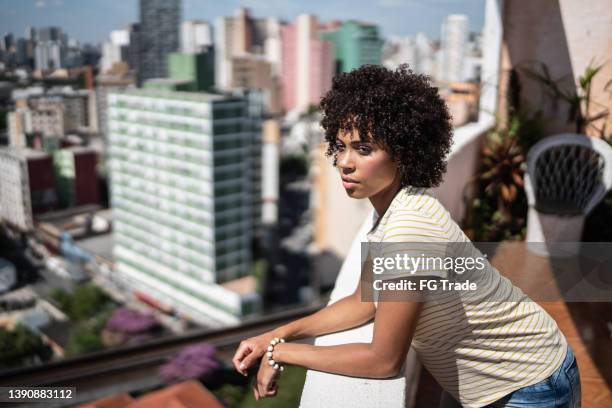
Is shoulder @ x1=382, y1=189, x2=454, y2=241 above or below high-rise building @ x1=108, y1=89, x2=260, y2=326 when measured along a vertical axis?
above

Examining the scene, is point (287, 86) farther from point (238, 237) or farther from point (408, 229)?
point (408, 229)

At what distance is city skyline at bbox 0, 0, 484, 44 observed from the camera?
2036 inches

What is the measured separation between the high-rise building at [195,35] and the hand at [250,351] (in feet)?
212

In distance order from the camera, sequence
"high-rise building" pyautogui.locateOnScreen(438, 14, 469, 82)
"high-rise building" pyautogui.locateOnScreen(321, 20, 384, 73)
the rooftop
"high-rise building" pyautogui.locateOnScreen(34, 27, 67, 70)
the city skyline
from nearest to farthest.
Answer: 1. the rooftop
2. "high-rise building" pyautogui.locateOnScreen(34, 27, 67, 70)
3. "high-rise building" pyautogui.locateOnScreen(438, 14, 469, 82)
4. the city skyline
5. "high-rise building" pyautogui.locateOnScreen(321, 20, 384, 73)

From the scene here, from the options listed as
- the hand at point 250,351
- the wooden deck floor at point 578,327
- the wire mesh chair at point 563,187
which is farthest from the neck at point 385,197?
the wire mesh chair at point 563,187

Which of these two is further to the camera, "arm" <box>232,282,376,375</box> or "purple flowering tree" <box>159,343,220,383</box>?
"purple flowering tree" <box>159,343,220,383</box>

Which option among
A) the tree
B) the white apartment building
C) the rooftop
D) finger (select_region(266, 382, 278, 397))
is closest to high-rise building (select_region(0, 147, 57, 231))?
the white apartment building

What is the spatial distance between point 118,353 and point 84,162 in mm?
48776

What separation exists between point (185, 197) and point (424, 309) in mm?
37984

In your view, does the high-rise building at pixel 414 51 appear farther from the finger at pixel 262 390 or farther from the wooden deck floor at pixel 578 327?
the finger at pixel 262 390

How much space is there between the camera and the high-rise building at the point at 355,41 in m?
61.8

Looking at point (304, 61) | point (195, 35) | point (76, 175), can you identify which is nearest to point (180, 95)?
point (76, 175)

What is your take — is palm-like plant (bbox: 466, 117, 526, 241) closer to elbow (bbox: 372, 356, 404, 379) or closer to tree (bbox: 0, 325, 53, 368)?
elbow (bbox: 372, 356, 404, 379)

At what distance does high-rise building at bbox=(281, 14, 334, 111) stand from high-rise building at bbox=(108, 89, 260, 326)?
2463 cm
